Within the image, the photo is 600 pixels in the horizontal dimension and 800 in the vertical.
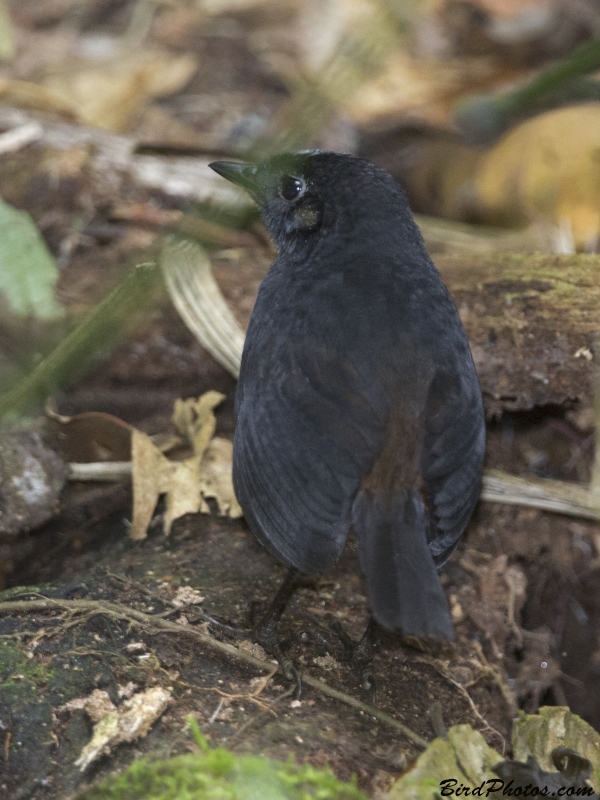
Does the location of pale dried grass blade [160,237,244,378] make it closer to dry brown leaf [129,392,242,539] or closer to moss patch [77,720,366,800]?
dry brown leaf [129,392,242,539]

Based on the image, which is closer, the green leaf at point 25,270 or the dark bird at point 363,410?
the dark bird at point 363,410

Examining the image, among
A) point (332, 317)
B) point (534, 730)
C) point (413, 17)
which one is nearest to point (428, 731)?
point (534, 730)

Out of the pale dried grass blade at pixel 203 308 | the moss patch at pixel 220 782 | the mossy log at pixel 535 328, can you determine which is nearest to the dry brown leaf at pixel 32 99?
the pale dried grass blade at pixel 203 308

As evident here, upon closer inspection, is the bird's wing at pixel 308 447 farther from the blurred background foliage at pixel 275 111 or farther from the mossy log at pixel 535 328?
the mossy log at pixel 535 328

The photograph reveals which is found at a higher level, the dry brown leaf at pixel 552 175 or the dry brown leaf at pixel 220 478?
the dry brown leaf at pixel 552 175

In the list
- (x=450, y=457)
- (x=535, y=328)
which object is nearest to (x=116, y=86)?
(x=535, y=328)

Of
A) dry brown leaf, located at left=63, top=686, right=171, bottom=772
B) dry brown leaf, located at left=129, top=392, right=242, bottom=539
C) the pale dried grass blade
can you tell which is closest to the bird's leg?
dry brown leaf, located at left=63, top=686, right=171, bottom=772
